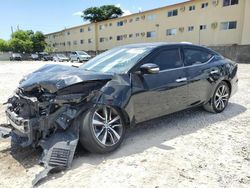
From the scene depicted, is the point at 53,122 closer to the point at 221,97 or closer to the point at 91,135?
the point at 91,135

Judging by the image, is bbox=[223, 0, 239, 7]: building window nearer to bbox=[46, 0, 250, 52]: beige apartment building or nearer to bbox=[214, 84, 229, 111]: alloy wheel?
bbox=[46, 0, 250, 52]: beige apartment building

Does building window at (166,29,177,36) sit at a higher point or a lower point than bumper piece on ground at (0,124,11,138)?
higher

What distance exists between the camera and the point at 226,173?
2.91 meters

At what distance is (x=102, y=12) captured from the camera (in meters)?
55.9

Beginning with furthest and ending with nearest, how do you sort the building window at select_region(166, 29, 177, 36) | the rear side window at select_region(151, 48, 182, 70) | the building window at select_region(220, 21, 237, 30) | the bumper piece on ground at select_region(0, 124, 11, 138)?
the building window at select_region(166, 29, 177, 36)
the building window at select_region(220, 21, 237, 30)
the rear side window at select_region(151, 48, 182, 70)
the bumper piece on ground at select_region(0, 124, 11, 138)

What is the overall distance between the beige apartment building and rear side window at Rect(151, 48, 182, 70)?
22.4 metres

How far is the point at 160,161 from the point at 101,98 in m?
1.16

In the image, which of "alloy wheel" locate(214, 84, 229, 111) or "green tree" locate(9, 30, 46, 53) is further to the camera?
"green tree" locate(9, 30, 46, 53)

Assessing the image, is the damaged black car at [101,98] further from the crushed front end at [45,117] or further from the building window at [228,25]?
the building window at [228,25]

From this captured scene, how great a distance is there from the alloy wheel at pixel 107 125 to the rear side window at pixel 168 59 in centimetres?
121

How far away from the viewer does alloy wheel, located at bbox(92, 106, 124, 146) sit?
11.0ft

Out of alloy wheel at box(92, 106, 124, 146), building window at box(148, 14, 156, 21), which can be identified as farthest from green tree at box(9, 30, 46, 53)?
alloy wheel at box(92, 106, 124, 146)

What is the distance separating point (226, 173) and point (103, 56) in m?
2.95

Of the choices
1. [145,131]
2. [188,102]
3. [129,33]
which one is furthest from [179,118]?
[129,33]
